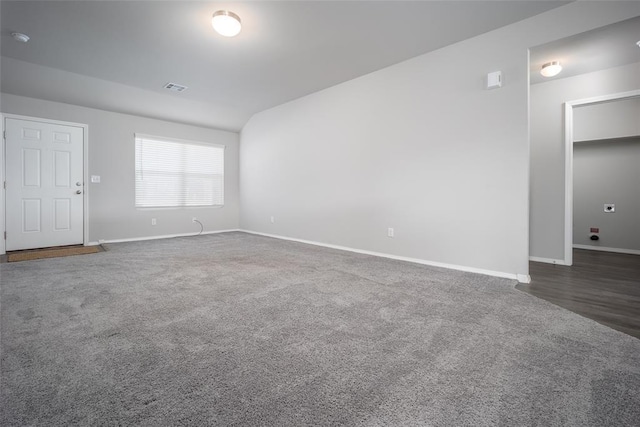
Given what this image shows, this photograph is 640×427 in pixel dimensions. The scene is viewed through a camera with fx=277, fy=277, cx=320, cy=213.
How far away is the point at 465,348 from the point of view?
1632 mm

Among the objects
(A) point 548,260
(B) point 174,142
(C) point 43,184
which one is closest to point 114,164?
(C) point 43,184

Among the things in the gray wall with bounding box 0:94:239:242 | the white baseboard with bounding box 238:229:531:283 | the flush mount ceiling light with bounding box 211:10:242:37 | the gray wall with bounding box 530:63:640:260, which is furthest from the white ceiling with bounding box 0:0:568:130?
the white baseboard with bounding box 238:229:531:283

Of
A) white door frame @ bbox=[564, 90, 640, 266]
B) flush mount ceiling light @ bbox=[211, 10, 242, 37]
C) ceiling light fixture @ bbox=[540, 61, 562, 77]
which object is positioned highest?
flush mount ceiling light @ bbox=[211, 10, 242, 37]

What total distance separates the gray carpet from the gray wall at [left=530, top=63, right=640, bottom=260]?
162 centimetres

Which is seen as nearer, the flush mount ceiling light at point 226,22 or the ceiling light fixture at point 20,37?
the flush mount ceiling light at point 226,22

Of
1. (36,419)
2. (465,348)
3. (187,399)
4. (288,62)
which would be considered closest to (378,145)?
(288,62)

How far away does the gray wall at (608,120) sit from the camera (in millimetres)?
4168

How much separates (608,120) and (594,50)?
6.89 ft

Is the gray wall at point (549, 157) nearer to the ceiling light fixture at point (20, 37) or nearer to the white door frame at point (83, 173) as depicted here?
the ceiling light fixture at point (20, 37)

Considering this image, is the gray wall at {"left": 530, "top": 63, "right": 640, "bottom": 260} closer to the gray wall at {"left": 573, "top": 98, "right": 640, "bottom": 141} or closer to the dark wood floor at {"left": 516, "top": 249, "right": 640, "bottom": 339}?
the dark wood floor at {"left": 516, "top": 249, "right": 640, "bottom": 339}

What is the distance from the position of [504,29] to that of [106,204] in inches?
263

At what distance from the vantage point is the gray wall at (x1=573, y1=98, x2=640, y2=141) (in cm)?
417

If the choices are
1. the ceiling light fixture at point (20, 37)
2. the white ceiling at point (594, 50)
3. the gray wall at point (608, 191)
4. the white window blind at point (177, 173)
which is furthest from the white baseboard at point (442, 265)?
the ceiling light fixture at point (20, 37)

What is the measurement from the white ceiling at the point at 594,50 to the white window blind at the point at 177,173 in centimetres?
619
